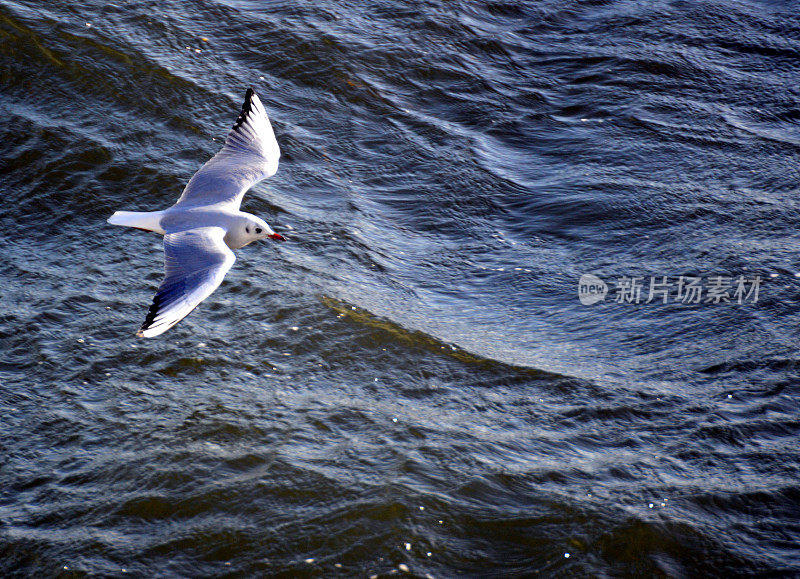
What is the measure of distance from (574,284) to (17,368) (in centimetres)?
370

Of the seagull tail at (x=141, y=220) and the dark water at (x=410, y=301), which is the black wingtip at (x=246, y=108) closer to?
the dark water at (x=410, y=301)

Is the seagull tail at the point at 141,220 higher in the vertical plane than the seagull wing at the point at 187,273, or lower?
lower

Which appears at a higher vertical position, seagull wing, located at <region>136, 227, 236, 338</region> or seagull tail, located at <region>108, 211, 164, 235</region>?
seagull wing, located at <region>136, 227, 236, 338</region>

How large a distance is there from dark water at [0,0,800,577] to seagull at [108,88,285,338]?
0.66 meters

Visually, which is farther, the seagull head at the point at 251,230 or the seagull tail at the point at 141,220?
the seagull head at the point at 251,230

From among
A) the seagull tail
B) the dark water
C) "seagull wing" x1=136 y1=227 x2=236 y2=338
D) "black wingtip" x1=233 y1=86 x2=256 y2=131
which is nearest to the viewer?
"seagull wing" x1=136 y1=227 x2=236 y2=338

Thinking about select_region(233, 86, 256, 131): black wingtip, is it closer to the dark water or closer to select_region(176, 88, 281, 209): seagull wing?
select_region(176, 88, 281, 209): seagull wing

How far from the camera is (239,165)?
571cm

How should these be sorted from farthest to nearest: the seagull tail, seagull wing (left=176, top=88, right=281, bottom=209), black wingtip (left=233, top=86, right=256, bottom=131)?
black wingtip (left=233, top=86, right=256, bottom=131)
seagull wing (left=176, top=88, right=281, bottom=209)
the seagull tail

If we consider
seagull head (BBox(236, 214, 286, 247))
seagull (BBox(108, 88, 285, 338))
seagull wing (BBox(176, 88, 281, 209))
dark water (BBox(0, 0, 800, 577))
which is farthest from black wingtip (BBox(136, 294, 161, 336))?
seagull wing (BBox(176, 88, 281, 209))

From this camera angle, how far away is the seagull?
13.6 feet

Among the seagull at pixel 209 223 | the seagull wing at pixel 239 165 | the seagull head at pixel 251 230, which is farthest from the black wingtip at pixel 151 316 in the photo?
the seagull wing at pixel 239 165

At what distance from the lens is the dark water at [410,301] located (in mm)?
4129

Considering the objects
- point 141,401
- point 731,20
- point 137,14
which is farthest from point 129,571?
point 731,20
